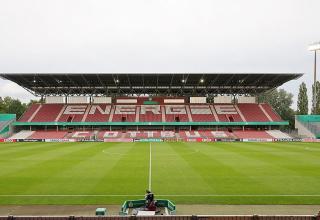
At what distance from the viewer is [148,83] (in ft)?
241

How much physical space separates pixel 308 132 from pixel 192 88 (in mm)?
27506

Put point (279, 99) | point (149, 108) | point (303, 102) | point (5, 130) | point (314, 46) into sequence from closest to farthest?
point (5, 130)
point (314, 46)
point (149, 108)
point (303, 102)
point (279, 99)

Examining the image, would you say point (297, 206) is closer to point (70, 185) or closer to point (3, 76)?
point (70, 185)

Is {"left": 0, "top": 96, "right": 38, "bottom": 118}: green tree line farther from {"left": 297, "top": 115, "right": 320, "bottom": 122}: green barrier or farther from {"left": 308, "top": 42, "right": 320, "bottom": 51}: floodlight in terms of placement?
{"left": 308, "top": 42, "right": 320, "bottom": 51}: floodlight

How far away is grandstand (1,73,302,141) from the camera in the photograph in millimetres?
68644

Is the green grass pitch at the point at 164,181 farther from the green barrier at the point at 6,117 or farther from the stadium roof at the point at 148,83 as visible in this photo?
the green barrier at the point at 6,117

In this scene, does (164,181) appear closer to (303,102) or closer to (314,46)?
(314,46)

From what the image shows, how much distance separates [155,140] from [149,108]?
17598 millimetres

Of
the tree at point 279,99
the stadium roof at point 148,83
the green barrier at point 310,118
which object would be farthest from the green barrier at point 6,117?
the tree at point 279,99

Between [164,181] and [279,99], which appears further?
[279,99]

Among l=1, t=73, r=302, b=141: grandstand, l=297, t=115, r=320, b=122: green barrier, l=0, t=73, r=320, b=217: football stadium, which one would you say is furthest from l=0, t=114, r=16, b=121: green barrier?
l=297, t=115, r=320, b=122: green barrier

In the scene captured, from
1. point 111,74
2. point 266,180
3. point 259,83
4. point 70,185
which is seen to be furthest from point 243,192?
point 259,83

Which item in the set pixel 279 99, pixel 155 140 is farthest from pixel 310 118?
pixel 279 99

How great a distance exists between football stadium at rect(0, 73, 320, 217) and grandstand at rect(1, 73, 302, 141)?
231 millimetres
